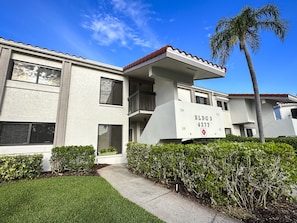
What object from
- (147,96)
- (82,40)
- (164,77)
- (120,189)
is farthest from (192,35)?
(120,189)

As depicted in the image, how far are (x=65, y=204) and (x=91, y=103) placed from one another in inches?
271

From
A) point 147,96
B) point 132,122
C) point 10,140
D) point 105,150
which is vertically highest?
point 147,96

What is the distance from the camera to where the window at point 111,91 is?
34.2ft

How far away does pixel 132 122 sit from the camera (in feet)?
40.4

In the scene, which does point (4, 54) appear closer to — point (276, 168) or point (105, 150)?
point (105, 150)

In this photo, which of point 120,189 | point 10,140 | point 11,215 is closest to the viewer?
point 11,215

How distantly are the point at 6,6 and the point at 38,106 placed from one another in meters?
5.72

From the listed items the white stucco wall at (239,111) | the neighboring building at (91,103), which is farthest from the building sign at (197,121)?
the white stucco wall at (239,111)

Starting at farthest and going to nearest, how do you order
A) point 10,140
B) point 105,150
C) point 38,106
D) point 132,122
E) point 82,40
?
point 132,122, point 82,40, point 105,150, point 38,106, point 10,140

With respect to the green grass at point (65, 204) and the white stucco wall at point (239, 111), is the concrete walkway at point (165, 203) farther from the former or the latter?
the white stucco wall at point (239, 111)

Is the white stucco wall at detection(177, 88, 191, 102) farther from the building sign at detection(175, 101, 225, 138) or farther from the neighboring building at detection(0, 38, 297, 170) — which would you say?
the building sign at detection(175, 101, 225, 138)

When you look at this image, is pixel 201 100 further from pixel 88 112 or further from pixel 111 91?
pixel 88 112

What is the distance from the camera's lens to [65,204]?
3793mm

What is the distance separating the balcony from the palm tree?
5.41 m
